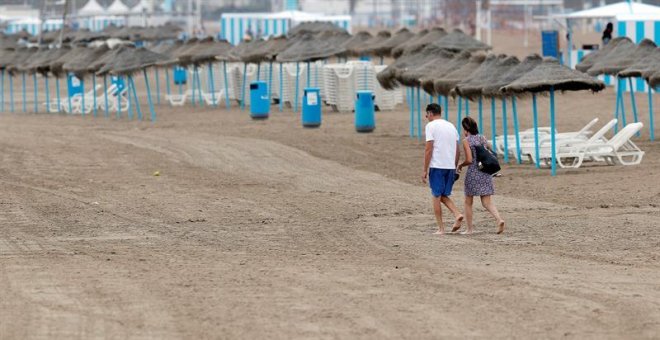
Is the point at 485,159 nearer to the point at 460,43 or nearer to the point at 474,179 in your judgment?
the point at 474,179

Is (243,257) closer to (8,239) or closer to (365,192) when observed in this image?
(8,239)

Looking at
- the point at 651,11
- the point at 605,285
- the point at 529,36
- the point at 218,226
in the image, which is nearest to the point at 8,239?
the point at 218,226

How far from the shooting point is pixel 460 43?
1396 inches

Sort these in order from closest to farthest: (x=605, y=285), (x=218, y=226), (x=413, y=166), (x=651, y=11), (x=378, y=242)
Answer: (x=605, y=285) < (x=378, y=242) < (x=218, y=226) < (x=413, y=166) < (x=651, y=11)

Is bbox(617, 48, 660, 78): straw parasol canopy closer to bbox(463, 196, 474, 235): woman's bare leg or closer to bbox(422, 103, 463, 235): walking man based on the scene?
bbox(463, 196, 474, 235): woman's bare leg

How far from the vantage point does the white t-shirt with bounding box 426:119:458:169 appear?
14.5 metres

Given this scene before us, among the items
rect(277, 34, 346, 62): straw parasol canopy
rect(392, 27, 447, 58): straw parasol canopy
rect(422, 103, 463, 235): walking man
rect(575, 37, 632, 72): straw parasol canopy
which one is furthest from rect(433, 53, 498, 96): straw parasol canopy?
rect(392, 27, 447, 58): straw parasol canopy

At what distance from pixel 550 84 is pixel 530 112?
49.6ft

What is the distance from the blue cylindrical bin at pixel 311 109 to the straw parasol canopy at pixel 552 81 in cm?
1073

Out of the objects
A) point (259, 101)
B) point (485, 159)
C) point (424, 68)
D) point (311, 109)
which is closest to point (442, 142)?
point (485, 159)

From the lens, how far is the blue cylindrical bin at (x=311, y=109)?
3148cm

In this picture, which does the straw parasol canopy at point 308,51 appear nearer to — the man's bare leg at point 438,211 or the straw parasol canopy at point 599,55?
the straw parasol canopy at point 599,55

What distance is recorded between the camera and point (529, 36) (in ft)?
244

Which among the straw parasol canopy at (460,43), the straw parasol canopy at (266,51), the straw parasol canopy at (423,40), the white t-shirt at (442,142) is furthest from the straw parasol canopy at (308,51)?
the white t-shirt at (442,142)
